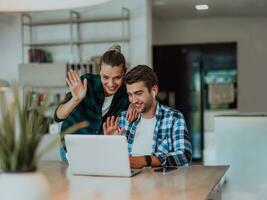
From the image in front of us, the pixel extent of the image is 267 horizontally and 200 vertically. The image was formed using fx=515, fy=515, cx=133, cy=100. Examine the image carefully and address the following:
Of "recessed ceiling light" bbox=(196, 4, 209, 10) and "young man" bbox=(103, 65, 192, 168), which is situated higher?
"recessed ceiling light" bbox=(196, 4, 209, 10)

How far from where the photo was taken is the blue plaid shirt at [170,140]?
2768 millimetres

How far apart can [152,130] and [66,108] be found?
54 cm

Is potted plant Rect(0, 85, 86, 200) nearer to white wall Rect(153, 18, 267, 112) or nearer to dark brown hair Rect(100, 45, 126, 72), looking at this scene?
dark brown hair Rect(100, 45, 126, 72)

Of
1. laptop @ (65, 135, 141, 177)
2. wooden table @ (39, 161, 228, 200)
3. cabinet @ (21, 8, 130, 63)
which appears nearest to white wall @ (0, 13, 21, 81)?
cabinet @ (21, 8, 130, 63)

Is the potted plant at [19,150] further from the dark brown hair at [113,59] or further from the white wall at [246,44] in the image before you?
the white wall at [246,44]

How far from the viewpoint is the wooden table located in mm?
2061

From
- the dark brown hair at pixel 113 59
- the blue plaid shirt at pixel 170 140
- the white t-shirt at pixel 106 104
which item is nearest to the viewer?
the blue plaid shirt at pixel 170 140

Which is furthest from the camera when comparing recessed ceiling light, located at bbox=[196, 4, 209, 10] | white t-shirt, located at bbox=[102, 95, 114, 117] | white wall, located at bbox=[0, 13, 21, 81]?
white wall, located at bbox=[0, 13, 21, 81]

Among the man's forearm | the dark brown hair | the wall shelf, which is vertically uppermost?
the wall shelf

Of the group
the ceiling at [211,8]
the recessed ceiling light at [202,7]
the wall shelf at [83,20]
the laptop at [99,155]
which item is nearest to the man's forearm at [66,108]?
the laptop at [99,155]

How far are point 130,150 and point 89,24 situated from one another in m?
4.57

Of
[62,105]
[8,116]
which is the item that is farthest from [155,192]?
[62,105]

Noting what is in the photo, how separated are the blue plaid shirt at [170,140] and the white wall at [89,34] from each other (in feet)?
13.5

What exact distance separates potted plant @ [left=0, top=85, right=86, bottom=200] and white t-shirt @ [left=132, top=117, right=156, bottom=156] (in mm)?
1223
